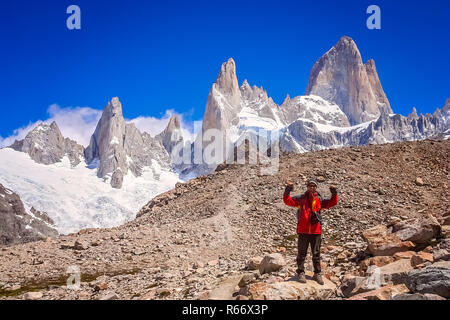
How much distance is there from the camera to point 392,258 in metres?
11.2

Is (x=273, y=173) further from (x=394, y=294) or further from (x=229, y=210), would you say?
(x=394, y=294)

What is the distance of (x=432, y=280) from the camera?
8.22 meters

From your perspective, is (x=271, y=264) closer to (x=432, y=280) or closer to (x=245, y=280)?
(x=245, y=280)

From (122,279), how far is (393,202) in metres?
17.5

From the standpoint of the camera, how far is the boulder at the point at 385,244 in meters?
12.2

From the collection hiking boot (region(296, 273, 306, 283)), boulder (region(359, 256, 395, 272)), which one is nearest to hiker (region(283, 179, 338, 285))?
hiking boot (region(296, 273, 306, 283))

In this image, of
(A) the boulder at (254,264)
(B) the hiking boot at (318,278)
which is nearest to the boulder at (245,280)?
(B) the hiking boot at (318,278)

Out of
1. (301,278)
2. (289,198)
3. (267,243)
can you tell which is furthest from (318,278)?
(267,243)

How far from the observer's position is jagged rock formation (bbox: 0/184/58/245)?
4109 inches

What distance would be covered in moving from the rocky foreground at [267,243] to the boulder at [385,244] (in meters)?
0.04

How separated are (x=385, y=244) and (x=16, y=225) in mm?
122613

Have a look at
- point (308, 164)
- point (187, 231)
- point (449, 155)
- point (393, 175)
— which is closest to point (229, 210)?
point (187, 231)

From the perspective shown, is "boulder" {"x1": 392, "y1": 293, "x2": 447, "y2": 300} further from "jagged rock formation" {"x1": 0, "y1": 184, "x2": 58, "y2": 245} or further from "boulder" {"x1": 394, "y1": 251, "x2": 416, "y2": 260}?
"jagged rock formation" {"x1": 0, "y1": 184, "x2": 58, "y2": 245}
